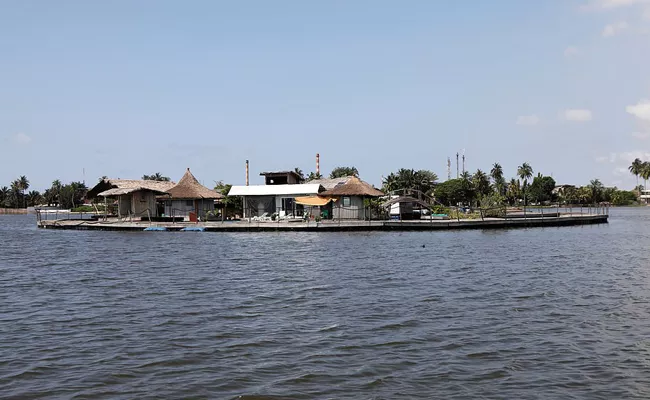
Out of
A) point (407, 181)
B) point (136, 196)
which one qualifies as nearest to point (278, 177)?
point (136, 196)

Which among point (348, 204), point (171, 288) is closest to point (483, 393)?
point (171, 288)

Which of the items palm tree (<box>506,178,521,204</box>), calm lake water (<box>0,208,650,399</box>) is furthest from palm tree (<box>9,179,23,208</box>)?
calm lake water (<box>0,208,650,399</box>)

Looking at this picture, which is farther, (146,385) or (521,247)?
(521,247)

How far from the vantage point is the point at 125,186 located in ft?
202

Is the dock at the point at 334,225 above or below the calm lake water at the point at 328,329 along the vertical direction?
above

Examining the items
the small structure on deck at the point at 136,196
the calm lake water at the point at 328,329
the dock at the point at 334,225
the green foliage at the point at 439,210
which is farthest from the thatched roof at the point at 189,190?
the calm lake water at the point at 328,329

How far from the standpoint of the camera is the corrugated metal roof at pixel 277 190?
58.5 meters

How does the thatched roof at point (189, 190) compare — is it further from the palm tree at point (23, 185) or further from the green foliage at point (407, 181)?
the palm tree at point (23, 185)

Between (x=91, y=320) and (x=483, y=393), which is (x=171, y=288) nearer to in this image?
(x=91, y=320)

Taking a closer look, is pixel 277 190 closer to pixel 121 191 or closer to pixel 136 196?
pixel 136 196

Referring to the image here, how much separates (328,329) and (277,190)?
4562cm

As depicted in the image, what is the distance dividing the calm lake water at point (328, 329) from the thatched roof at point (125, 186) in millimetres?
29906

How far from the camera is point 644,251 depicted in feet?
113

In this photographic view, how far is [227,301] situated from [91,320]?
411 cm
